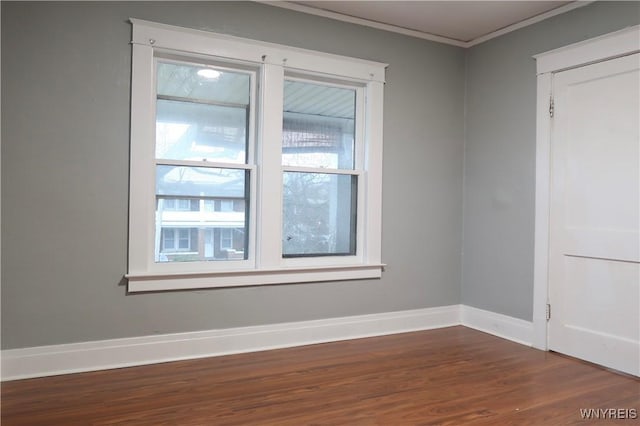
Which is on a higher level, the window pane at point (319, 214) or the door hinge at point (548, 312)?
the window pane at point (319, 214)

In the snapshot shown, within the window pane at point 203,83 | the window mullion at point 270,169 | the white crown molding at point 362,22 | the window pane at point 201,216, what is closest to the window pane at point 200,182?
the window pane at point 201,216

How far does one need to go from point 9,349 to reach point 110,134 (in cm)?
136

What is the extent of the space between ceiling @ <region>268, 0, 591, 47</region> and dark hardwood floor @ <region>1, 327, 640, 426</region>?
8.05 feet

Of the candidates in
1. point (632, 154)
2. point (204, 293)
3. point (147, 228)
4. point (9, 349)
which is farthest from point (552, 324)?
point (9, 349)

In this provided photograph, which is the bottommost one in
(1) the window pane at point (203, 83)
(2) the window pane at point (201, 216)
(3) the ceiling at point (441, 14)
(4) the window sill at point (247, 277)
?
(4) the window sill at point (247, 277)

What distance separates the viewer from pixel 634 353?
3.00 metres

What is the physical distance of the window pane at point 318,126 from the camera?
11.8ft

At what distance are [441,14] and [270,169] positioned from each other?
1.74 meters

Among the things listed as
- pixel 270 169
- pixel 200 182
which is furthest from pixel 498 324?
pixel 200 182

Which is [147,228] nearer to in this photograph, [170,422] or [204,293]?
[204,293]

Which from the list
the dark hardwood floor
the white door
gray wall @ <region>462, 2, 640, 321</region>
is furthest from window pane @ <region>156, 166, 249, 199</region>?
the white door

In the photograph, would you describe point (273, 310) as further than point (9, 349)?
Yes

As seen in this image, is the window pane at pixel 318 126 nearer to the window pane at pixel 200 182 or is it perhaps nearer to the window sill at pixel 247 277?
the window pane at pixel 200 182

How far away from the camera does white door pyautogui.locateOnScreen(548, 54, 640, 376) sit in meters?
3.04
